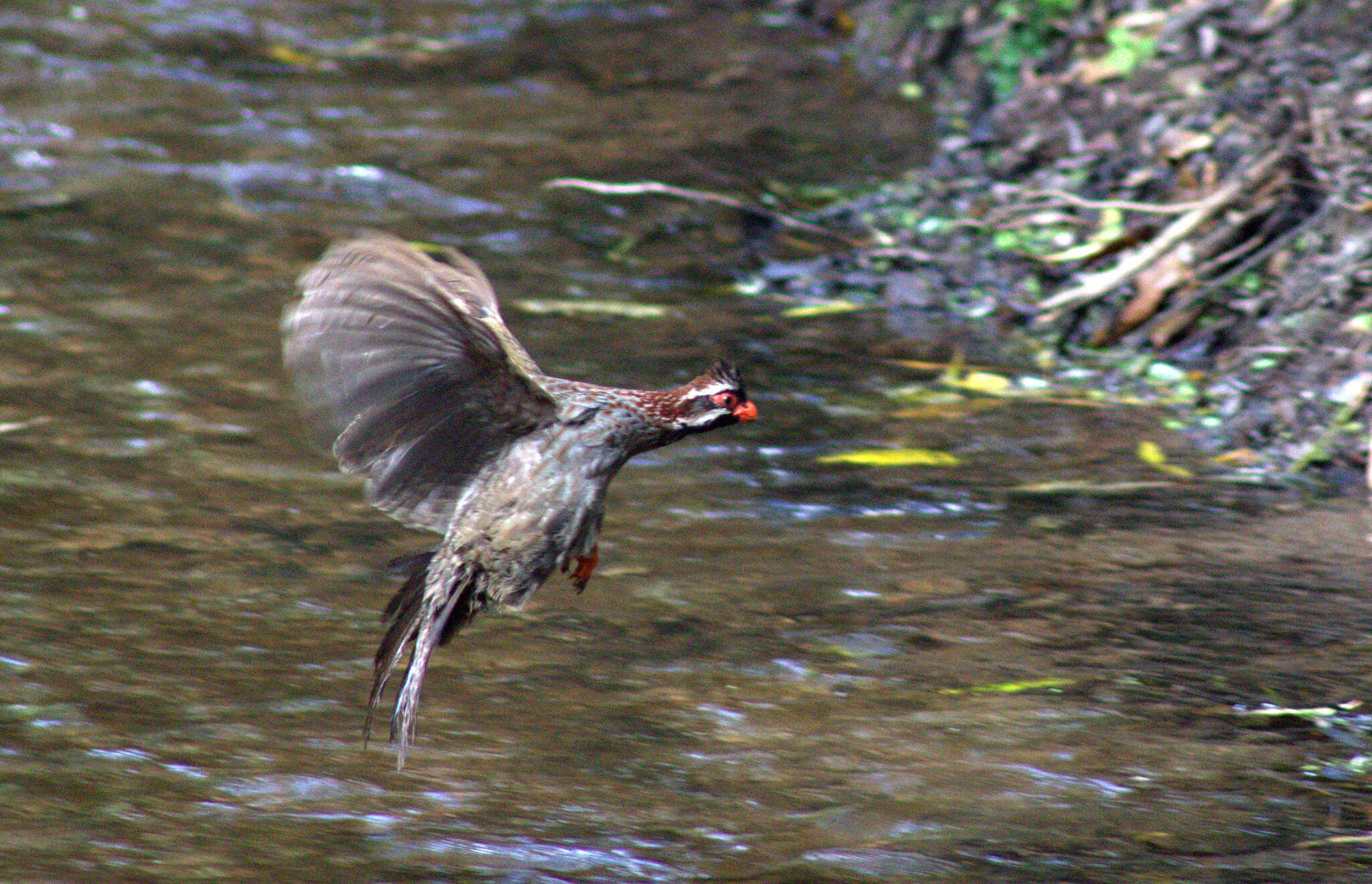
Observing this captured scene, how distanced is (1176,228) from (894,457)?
68.9 inches

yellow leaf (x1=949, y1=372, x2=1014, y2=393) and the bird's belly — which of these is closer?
the bird's belly

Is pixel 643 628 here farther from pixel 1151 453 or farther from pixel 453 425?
pixel 1151 453

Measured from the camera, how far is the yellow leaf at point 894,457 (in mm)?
5344

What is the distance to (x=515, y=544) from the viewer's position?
356 cm

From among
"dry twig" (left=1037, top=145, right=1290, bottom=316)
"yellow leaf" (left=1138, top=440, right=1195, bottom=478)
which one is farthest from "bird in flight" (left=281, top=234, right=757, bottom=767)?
"dry twig" (left=1037, top=145, right=1290, bottom=316)

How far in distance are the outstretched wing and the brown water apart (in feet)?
2.06

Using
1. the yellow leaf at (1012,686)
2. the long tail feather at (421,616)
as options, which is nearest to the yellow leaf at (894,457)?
the yellow leaf at (1012,686)

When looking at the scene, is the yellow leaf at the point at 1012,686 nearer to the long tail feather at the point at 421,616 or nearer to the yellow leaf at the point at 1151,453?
the long tail feather at the point at 421,616

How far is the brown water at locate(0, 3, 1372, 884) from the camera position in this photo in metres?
3.23

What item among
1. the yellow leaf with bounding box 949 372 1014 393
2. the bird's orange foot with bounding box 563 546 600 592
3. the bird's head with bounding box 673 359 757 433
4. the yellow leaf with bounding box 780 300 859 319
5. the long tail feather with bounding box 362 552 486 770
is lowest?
the long tail feather with bounding box 362 552 486 770

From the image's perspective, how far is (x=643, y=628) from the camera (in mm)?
4156

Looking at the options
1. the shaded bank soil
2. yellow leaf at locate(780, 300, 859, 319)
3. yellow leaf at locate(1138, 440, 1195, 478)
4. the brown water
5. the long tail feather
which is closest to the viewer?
the brown water

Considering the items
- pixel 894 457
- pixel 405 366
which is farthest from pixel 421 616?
pixel 894 457

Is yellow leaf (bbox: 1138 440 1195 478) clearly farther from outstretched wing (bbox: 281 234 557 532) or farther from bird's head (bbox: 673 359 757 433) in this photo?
outstretched wing (bbox: 281 234 557 532)
